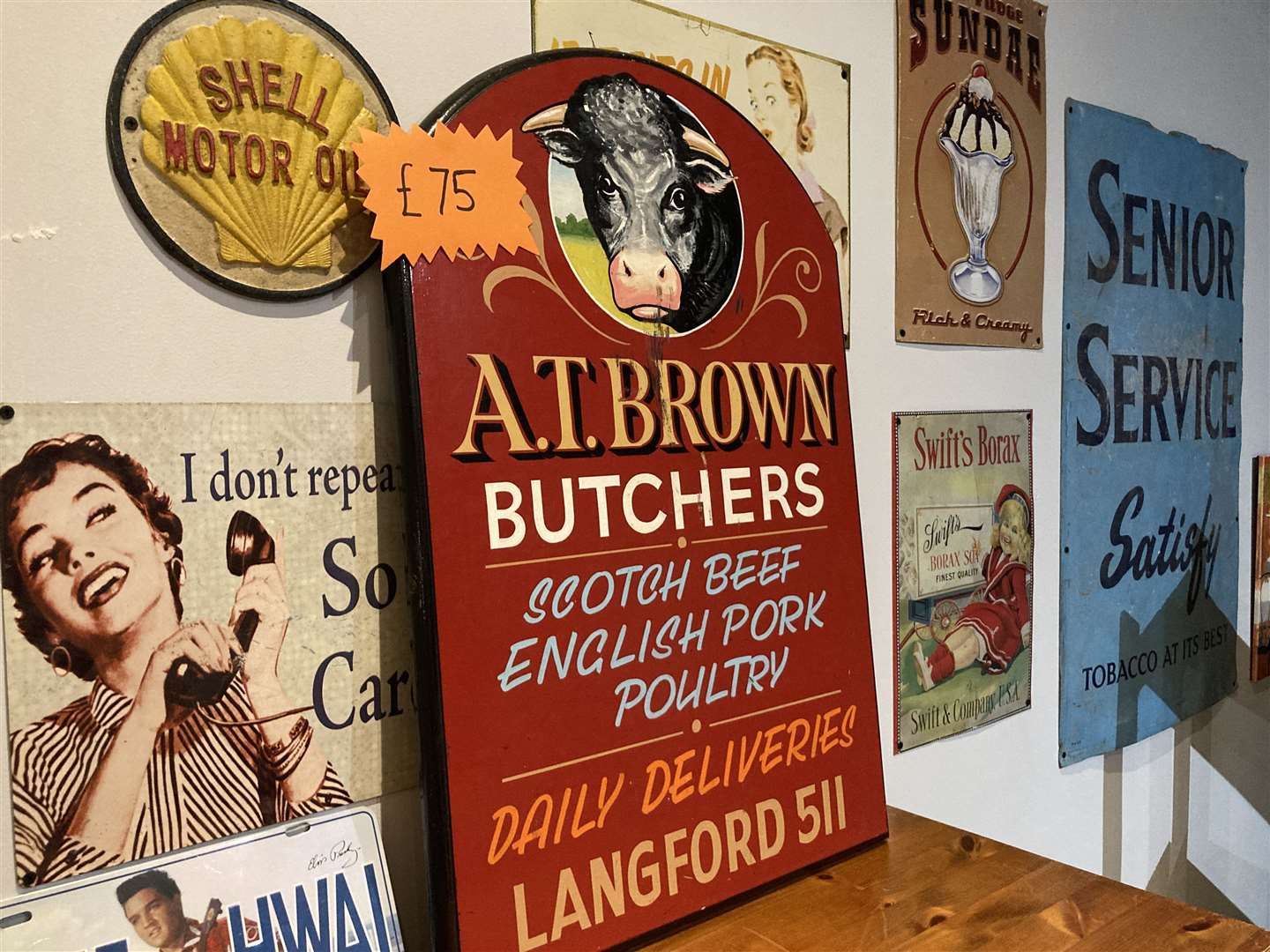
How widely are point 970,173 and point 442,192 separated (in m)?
0.87

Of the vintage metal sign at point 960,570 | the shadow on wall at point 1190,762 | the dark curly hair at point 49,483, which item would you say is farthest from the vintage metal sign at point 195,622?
the shadow on wall at point 1190,762

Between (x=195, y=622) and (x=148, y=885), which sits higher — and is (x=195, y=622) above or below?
above

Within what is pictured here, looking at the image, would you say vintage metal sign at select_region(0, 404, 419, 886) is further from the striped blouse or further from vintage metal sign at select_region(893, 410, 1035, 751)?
vintage metal sign at select_region(893, 410, 1035, 751)

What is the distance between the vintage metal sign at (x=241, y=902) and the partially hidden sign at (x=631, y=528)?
76 mm

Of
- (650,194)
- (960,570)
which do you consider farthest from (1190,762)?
(650,194)

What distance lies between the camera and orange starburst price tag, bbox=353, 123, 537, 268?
32.4 inches

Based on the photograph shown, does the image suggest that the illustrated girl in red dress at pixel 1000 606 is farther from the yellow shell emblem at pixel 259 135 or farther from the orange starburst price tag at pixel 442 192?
the yellow shell emblem at pixel 259 135

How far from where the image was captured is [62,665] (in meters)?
0.76

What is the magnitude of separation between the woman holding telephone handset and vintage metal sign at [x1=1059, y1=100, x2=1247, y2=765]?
1.28 metres

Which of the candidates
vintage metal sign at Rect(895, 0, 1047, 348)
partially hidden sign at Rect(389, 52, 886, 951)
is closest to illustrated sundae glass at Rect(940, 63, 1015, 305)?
vintage metal sign at Rect(895, 0, 1047, 348)

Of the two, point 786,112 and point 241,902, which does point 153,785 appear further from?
point 786,112

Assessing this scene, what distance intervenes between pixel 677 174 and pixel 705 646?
48 cm

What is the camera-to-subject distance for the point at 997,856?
1.09 metres

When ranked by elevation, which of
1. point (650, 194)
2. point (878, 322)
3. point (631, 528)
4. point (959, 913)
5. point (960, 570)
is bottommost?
point (959, 913)
